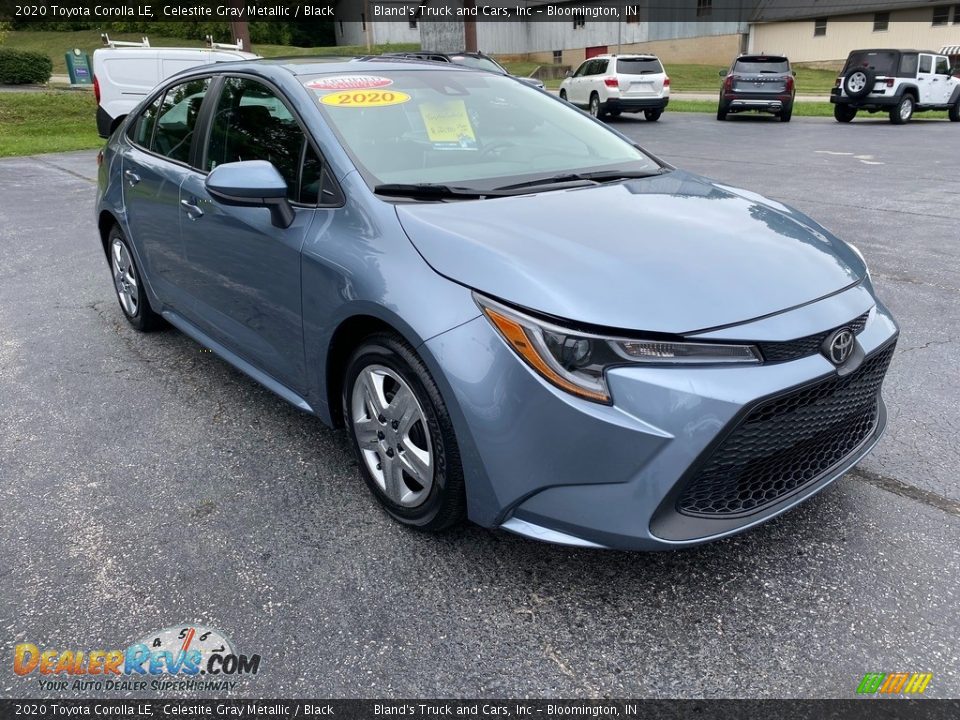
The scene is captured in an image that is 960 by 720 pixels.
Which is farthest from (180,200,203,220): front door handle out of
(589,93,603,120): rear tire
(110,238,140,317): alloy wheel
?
(589,93,603,120): rear tire

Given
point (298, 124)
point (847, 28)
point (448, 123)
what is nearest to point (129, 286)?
point (298, 124)

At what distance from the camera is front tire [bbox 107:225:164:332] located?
466 cm

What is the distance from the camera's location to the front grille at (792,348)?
86.4 inches

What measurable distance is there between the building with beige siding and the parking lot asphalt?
43.8 metres

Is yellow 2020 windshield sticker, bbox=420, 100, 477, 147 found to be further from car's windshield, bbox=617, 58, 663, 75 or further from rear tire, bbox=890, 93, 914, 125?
rear tire, bbox=890, 93, 914, 125

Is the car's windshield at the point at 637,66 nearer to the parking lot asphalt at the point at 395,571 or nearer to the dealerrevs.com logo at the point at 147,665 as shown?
the parking lot asphalt at the point at 395,571

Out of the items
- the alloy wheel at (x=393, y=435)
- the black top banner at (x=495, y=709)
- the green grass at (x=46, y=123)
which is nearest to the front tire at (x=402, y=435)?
the alloy wheel at (x=393, y=435)

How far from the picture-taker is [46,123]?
1848 cm

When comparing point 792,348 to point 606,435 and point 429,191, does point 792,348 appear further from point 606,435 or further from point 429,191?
point 429,191

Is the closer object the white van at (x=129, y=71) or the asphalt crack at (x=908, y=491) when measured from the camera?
the asphalt crack at (x=908, y=491)

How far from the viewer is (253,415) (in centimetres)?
377

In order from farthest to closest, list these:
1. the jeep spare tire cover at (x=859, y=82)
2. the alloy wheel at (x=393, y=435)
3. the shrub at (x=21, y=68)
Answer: the shrub at (x=21, y=68), the jeep spare tire cover at (x=859, y=82), the alloy wheel at (x=393, y=435)

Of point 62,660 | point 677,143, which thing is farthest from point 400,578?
point 677,143

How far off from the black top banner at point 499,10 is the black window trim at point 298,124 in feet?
131
